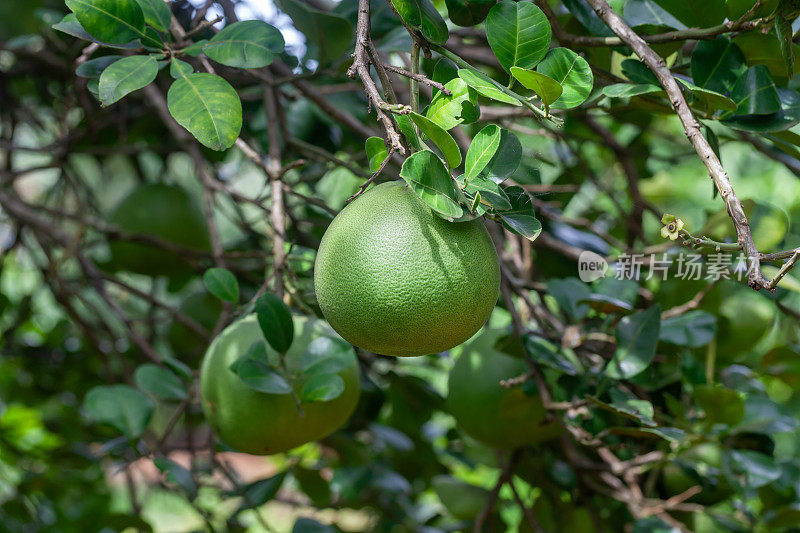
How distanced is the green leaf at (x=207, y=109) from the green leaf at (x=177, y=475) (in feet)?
1.77

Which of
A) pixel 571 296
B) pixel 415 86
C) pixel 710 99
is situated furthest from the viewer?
pixel 571 296

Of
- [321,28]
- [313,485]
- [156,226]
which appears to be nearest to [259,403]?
[321,28]

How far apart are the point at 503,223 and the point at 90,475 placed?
1.99 metres

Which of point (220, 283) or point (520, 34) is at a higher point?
point (520, 34)

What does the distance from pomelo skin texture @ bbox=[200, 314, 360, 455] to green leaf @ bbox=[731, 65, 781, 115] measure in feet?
1.90

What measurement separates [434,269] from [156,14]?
478 millimetres

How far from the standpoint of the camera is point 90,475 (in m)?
2.22

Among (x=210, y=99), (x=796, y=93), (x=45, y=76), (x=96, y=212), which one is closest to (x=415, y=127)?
(x=210, y=99)

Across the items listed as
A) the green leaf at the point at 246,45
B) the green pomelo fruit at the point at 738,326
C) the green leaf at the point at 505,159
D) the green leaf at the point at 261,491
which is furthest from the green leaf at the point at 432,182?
the green pomelo fruit at the point at 738,326

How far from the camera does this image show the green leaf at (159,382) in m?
1.10

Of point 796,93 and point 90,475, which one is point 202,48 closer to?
point 796,93

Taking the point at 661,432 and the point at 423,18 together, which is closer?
the point at 423,18

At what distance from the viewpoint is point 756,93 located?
33.4 inches

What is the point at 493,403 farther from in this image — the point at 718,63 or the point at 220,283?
the point at 718,63
